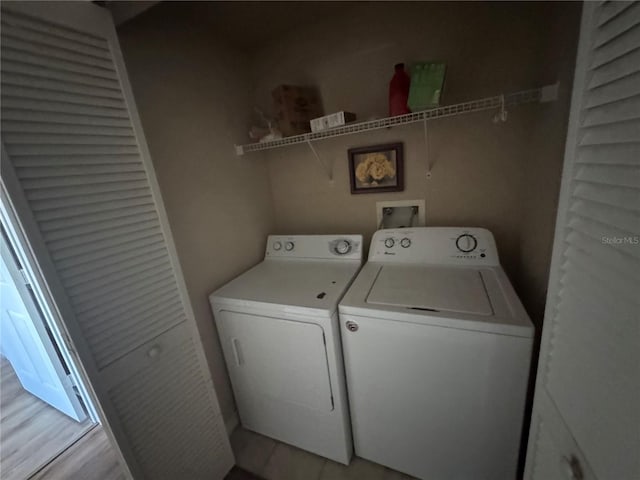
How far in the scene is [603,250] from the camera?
57cm

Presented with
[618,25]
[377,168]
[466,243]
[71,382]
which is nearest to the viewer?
[618,25]

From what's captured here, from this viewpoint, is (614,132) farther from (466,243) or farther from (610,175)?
(466,243)

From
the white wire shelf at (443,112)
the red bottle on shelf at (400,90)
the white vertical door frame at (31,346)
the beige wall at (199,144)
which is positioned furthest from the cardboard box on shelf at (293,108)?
the white vertical door frame at (31,346)

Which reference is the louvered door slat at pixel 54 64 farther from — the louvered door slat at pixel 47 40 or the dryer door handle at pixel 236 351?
the dryer door handle at pixel 236 351

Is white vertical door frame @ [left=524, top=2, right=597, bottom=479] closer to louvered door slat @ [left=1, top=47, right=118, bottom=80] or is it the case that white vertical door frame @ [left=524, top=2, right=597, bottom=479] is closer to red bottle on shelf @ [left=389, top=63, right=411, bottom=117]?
red bottle on shelf @ [left=389, top=63, right=411, bottom=117]

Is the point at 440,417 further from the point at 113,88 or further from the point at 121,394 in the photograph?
the point at 113,88

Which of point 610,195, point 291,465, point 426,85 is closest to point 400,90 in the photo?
point 426,85

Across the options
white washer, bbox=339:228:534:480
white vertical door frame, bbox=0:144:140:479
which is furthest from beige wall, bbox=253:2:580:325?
white vertical door frame, bbox=0:144:140:479

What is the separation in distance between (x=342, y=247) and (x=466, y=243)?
29.8 inches

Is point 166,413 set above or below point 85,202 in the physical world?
below

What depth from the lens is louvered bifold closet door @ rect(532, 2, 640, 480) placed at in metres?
0.49

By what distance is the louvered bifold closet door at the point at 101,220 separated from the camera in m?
0.78

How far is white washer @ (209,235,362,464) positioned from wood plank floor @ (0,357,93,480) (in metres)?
1.38

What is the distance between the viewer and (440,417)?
4.01 feet
